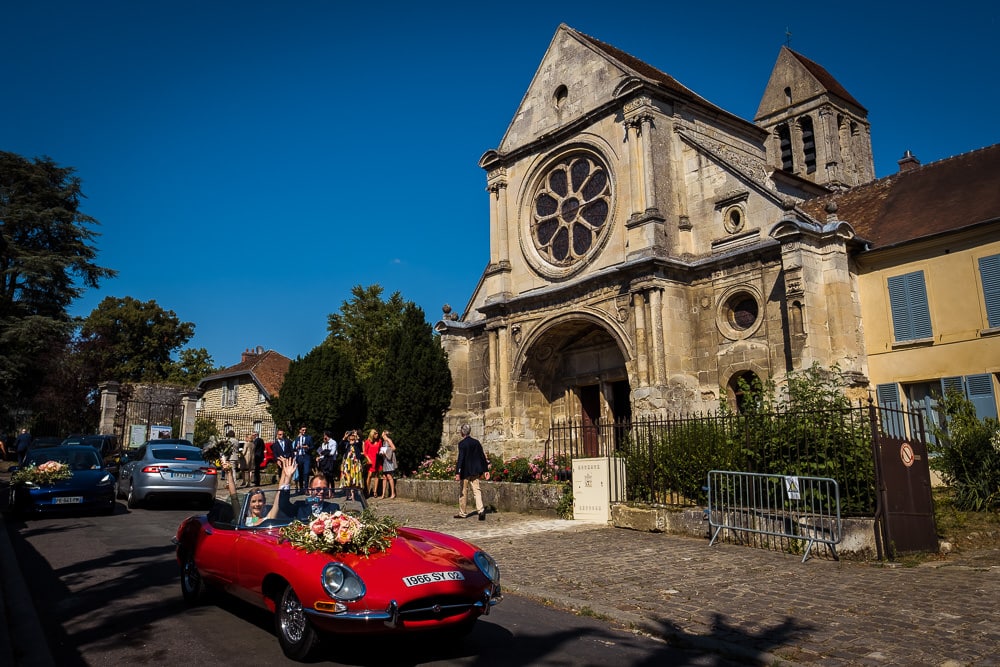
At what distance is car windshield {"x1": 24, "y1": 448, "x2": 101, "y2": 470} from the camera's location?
42.8 feet

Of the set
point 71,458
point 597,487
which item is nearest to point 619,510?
point 597,487

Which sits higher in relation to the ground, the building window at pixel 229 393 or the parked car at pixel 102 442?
the building window at pixel 229 393

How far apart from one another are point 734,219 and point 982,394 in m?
6.26

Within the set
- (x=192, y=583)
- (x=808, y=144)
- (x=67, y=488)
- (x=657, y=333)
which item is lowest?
(x=192, y=583)

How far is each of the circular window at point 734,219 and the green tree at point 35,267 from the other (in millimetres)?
26209

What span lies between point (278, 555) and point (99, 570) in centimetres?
415

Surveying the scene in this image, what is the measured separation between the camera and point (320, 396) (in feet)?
78.0

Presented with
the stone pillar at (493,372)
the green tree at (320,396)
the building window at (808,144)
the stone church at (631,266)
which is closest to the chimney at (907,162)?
the stone church at (631,266)

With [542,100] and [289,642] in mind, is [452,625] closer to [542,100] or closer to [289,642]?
[289,642]

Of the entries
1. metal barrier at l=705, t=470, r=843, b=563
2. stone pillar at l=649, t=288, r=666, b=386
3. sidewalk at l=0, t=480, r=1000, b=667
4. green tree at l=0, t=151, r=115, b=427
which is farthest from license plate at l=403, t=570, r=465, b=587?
green tree at l=0, t=151, r=115, b=427

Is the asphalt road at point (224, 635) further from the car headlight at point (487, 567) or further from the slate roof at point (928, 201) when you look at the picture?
the slate roof at point (928, 201)

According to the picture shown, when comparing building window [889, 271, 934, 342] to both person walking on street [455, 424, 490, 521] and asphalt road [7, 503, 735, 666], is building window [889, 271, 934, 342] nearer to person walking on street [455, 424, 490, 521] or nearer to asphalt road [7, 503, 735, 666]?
person walking on street [455, 424, 490, 521]

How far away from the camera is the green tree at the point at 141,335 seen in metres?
49.3

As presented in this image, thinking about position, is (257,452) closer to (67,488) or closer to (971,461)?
(67,488)
